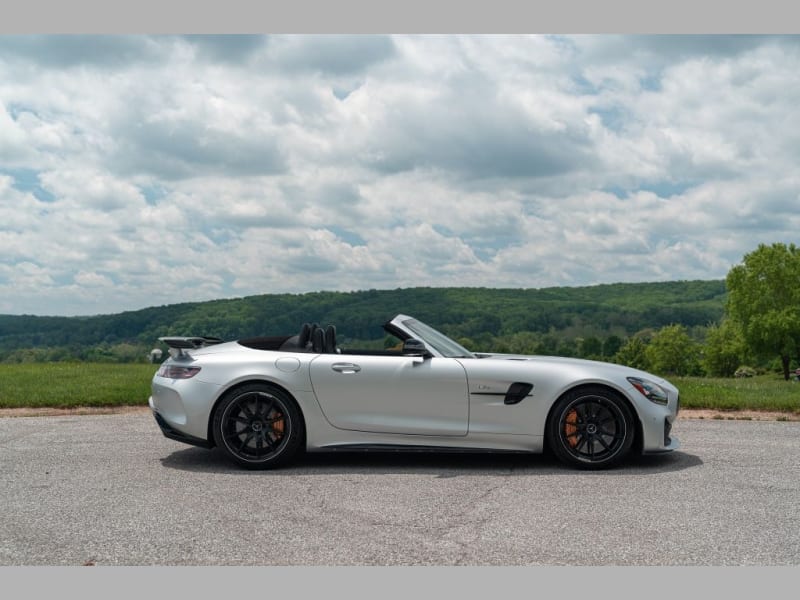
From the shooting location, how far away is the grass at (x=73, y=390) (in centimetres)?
1184

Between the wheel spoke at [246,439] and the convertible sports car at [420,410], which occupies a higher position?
the convertible sports car at [420,410]

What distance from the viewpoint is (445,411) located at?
691 centimetres

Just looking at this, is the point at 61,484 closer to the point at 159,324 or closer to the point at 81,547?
the point at 81,547

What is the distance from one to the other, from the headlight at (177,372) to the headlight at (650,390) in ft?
12.7

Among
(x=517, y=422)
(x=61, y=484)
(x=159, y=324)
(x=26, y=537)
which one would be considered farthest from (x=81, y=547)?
(x=159, y=324)

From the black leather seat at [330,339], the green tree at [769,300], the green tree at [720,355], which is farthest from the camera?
the green tree at [720,355]

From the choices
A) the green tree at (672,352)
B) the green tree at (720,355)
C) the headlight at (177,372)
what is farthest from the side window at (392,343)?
the green tree at (672,352)

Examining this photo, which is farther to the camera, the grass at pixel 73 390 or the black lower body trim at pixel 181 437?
the grass at pixel 73 390

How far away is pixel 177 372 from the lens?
286 inches

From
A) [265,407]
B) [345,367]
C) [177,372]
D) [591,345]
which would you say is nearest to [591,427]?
[345,367]

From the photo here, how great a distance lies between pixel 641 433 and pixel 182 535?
13.2ft

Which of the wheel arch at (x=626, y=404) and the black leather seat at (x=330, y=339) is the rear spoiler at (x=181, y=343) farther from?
the wheel arch at (x=626, y=404)

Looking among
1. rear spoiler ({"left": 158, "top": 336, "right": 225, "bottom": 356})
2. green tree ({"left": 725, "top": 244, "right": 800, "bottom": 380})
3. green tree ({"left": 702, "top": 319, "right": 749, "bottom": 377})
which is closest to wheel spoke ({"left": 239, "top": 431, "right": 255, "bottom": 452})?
rear spoiler ({"left": 158, "top": 336, "right": 225, "bottom": 356})

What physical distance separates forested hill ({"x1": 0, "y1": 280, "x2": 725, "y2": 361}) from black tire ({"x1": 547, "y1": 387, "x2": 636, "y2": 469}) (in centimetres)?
181
